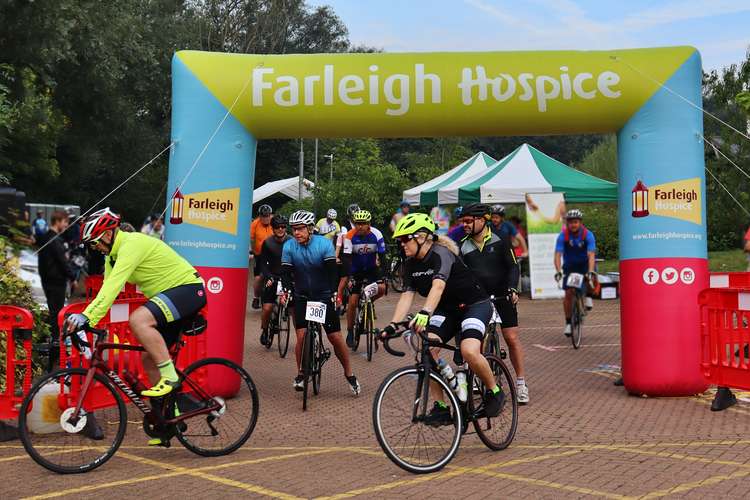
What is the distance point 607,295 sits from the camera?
Result: 1669 cm

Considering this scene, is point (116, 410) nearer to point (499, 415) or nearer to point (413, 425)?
point (413, 425)

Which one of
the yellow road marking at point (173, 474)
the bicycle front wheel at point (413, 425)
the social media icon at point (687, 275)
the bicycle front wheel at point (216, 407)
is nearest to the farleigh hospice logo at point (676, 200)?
the social media icon at point (687, 275)

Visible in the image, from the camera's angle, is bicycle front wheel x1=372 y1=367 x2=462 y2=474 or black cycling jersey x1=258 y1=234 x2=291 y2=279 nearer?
bicycle front wheel x1=372 y1=367 x2=462 y2=474

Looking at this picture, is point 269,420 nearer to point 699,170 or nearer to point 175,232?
point 175,232

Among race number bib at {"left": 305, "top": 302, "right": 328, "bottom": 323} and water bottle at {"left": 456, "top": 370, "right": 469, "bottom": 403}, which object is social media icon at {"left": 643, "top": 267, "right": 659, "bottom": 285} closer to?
race number bib at {"left": 305, "top": 302, "right": 328, "bottom": 323}

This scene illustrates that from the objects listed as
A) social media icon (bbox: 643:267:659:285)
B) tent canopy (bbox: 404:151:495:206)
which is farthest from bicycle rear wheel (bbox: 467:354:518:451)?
tent canopy (bbox: 404:151:495:206)

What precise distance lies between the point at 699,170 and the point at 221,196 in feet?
15.2

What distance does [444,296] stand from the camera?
24.6ft

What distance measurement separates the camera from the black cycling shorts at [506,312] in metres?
9.74

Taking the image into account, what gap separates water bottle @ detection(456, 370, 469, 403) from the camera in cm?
715

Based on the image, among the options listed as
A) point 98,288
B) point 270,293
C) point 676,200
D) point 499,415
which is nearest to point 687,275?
point 676,200

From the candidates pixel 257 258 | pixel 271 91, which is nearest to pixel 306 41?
pixel 257 258

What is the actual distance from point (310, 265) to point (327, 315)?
0.52 metres

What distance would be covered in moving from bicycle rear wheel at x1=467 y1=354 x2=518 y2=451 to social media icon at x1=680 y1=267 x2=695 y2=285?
3.00 m
